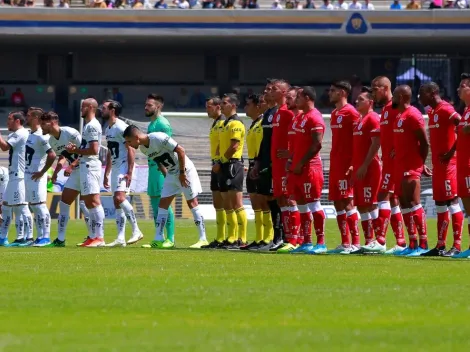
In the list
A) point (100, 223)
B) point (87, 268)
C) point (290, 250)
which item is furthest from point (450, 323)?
point (100, 223)

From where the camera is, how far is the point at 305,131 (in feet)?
53.6

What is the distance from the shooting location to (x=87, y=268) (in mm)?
12836

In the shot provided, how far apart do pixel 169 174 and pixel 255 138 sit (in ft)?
4.92

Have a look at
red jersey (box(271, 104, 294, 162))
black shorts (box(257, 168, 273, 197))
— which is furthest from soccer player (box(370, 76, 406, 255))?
black shorts (box(257, 168, 273, 197))

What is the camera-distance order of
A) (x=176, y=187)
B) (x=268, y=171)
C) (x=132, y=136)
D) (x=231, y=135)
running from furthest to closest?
(x=176, y=187) < (x=231, y=135) < (x=268, y=171) < (x=132, y=136)

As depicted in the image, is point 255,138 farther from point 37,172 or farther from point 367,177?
point 37,172

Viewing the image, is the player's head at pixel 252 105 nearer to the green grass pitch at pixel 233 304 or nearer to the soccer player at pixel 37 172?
the soccer player at pixel 37 172

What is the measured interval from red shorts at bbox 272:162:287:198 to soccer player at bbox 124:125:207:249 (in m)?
1.53

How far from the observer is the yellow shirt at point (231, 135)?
1797 centimetres

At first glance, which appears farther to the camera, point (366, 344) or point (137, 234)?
point (137, 234)

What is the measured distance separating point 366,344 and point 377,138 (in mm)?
8961

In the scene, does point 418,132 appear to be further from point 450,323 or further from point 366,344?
point 366,344

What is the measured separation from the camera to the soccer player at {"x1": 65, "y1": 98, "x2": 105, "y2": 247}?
18.3 metres

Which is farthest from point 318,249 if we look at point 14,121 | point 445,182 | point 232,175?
point 14,121
